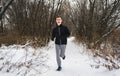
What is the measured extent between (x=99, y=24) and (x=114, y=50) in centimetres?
1305

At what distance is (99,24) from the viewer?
76.5ft

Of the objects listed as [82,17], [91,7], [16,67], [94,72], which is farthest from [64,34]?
[82,17]

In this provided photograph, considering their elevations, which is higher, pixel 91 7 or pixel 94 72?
pixel 91 7

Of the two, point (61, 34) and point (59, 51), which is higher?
point (61, 34)

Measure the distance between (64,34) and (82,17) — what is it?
54.8 ft

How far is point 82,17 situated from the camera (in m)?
28.4

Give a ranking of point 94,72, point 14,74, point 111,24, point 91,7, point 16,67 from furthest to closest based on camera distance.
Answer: point 91,7 < point 111,24 < point 94,72 < point 16,67 < point 14,74

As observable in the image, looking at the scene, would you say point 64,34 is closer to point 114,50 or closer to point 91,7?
point 114,50

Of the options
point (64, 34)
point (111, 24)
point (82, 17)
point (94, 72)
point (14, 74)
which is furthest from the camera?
point (82, 17)

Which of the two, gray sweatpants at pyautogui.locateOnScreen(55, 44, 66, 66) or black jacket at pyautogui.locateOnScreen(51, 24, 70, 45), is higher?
black jacket at pyautogui.locateOnScreen(51, 24, 70, 45)

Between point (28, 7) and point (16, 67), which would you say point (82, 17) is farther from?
point (16, 67)

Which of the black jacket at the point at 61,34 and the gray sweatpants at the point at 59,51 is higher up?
the black jacket at the point at 61,34

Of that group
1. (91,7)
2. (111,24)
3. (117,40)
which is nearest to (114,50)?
(117,40)

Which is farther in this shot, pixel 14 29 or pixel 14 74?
pixel 14 29
